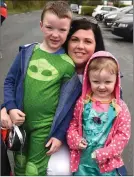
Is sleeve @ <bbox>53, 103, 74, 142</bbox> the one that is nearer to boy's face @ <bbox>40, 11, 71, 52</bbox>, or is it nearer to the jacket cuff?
the jacket cuff

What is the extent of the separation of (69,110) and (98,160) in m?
0.32

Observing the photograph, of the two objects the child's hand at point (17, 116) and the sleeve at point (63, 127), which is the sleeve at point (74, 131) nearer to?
the sleeve at point (63, 127)

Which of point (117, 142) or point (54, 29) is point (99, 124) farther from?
point (54, 29)

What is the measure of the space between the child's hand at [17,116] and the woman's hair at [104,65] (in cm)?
47

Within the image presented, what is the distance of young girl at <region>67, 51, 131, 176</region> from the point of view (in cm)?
212

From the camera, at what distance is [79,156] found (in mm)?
2186

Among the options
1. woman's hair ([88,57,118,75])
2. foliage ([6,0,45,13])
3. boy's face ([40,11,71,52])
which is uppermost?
boy's face ([40,11,71,52])

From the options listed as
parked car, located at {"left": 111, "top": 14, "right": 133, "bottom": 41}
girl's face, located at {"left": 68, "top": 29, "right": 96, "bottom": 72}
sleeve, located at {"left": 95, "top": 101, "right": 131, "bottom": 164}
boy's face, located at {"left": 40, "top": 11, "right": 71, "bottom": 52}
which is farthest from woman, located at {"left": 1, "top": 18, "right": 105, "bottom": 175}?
parked car, located at {"left": 111, "top": 14, "right": 133, "bottom": 41}

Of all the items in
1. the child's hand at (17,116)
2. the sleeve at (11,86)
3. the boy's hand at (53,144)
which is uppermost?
the sleeve at (11,86)

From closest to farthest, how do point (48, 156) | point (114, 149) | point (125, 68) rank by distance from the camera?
1. point (114, 149)
2. point (48, 156)
3. point (125, 68)

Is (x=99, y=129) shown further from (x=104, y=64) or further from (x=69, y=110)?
(x=104, y=64)

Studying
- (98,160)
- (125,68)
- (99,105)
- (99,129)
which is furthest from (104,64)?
(125,68)

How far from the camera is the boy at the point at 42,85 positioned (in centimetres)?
217

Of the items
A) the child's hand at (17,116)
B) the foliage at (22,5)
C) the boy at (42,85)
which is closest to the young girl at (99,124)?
the boy at (42,85)
